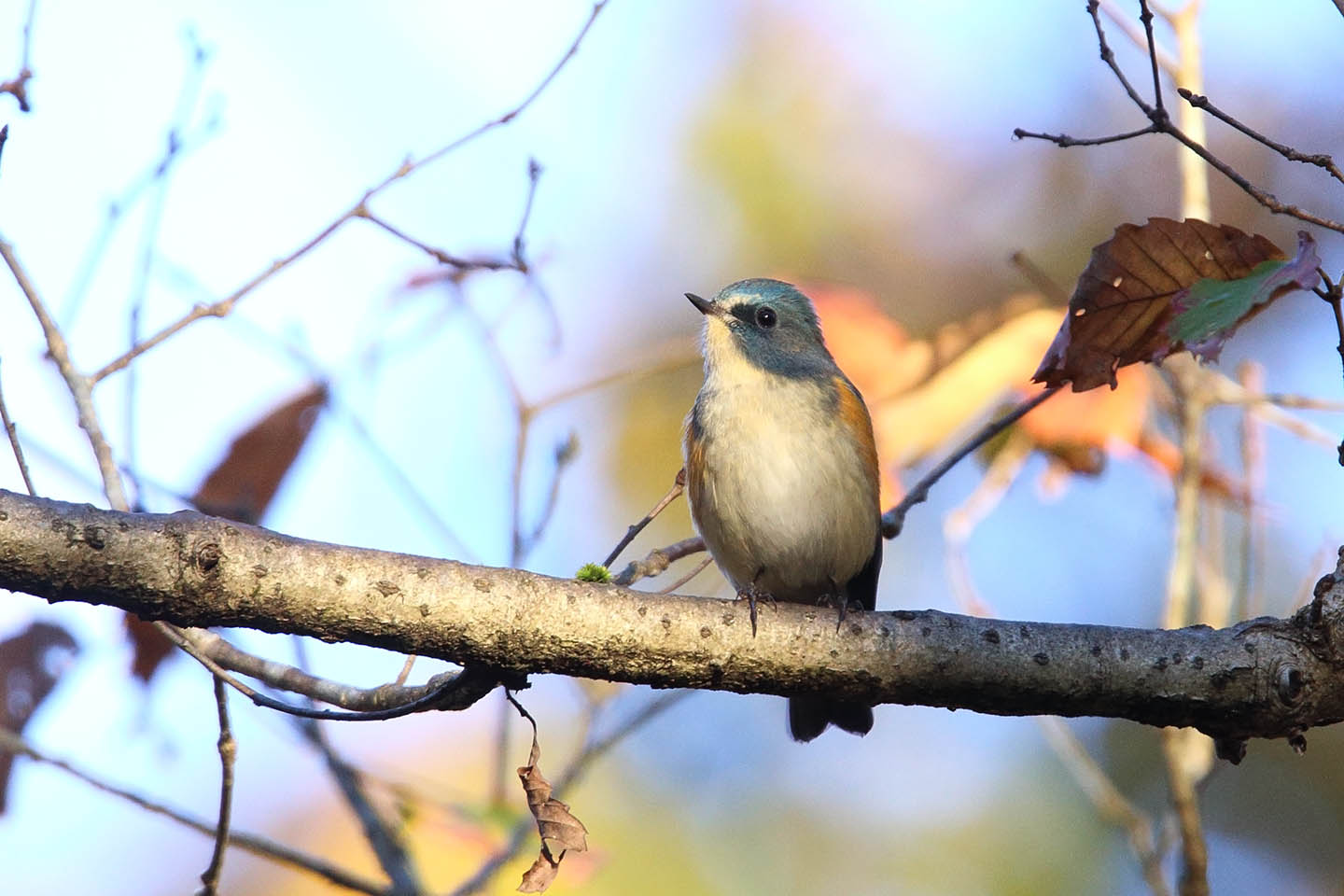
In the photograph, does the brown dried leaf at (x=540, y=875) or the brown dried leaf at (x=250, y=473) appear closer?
the brown dried leaf at (x=540, y=875)

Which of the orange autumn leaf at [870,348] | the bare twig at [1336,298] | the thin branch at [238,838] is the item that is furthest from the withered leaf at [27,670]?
the bare twig at [1336,298]

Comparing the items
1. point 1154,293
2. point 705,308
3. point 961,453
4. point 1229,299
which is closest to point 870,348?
point 705,308

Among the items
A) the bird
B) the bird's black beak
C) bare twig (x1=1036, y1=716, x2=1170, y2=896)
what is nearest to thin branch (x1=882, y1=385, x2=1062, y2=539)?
the bird

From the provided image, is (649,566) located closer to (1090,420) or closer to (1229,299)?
(1229,299)

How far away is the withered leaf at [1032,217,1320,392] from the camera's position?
2.59 metres

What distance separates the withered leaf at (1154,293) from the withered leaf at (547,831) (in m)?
1.56

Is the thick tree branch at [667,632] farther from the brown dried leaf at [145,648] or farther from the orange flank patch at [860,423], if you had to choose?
the brown dried leaf at [145,648]

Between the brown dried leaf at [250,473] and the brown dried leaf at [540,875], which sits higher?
the brown dried leaf at [250,473]

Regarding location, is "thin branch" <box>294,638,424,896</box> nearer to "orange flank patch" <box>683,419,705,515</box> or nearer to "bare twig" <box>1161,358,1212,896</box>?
"orange flank patch" <box>683,419,705,515</box>

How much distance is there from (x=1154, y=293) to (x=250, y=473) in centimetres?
299

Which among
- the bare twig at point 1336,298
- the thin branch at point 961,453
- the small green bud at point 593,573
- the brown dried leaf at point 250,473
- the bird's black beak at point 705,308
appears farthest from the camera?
the bird's black beak at point 705,308

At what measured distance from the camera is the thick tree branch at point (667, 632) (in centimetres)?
250

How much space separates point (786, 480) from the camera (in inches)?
171

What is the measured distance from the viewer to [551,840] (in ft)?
8.75
